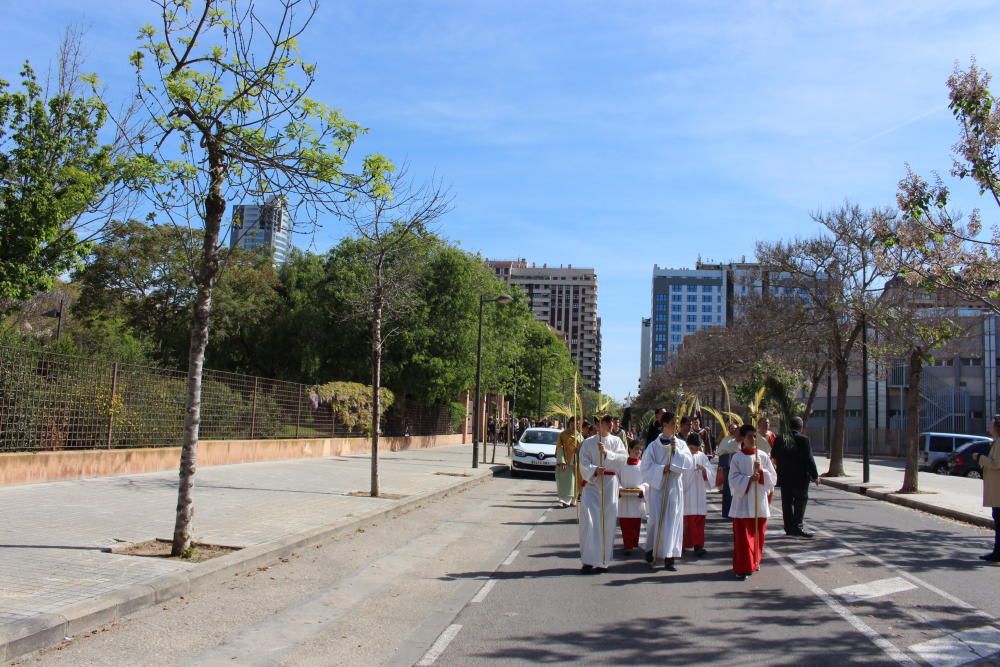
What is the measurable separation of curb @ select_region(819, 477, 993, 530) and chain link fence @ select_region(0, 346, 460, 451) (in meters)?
16.3

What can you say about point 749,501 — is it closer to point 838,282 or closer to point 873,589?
point 873,589

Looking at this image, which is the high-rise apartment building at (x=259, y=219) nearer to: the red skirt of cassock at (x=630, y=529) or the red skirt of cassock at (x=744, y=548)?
the red skirt of cassock at (x=630, y=529)

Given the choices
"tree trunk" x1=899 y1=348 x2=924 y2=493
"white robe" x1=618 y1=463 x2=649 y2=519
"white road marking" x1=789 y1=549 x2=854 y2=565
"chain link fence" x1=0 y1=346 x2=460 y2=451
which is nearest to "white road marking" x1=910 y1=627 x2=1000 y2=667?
"white road marking" x1=789 y1=549 x2=854 y2=565

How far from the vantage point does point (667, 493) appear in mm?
9773

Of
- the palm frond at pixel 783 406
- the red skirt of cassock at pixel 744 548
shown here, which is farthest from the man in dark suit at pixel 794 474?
the red skirt of cassock at pixel 744 548

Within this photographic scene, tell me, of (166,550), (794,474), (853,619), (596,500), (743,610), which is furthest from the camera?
(794,474)

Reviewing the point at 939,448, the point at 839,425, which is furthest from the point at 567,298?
the point at 839,425

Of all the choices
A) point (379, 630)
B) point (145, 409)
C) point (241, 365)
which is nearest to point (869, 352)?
point (145, 409)

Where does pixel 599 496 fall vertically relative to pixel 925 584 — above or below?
above

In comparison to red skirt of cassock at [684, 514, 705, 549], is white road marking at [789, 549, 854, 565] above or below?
below

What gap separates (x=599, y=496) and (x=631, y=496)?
112 centimetres

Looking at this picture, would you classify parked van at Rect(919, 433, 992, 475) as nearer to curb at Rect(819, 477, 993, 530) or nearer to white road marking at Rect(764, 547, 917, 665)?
curb at Rect(819, 477, 993, 530)

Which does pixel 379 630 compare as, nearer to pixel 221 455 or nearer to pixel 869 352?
pixel 221 455

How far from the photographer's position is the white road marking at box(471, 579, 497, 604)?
306 inches
